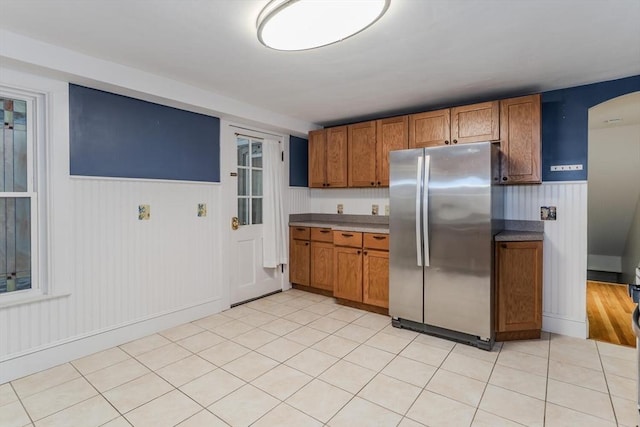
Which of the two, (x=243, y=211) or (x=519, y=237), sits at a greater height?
(x=243, y=211)

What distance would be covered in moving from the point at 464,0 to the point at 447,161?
136 cm

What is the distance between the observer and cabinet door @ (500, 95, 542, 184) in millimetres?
2938

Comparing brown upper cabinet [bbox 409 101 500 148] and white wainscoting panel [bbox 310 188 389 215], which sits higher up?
brown upper cabinet [bbox 409 101 500 148]

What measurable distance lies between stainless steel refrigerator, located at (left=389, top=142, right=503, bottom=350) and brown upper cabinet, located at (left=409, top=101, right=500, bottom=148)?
0.28m

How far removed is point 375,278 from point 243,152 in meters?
2.16

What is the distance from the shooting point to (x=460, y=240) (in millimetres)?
2844

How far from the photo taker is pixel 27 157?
2.42m

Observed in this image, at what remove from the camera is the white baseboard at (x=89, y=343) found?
2285mm

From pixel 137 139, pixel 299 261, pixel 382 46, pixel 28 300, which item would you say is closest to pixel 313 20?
pixel 382 46

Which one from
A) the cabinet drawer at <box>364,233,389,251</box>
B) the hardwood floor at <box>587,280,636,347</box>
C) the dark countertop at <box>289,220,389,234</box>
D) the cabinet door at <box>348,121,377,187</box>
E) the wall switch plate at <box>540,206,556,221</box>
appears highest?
the cabinet door at <box>348,121,377,187</box>

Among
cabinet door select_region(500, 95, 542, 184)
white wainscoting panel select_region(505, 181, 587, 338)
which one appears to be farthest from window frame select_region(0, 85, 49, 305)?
white wainscoting panel select_region(505, 181, 587, 338)

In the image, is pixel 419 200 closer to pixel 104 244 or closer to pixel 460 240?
pixel 460 240

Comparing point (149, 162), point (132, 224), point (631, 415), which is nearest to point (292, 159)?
point (149, 162)

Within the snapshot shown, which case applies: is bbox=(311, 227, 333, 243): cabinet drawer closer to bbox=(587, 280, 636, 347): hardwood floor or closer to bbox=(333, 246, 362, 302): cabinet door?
bbox=(333, 246, 362, 302): cabinet door
